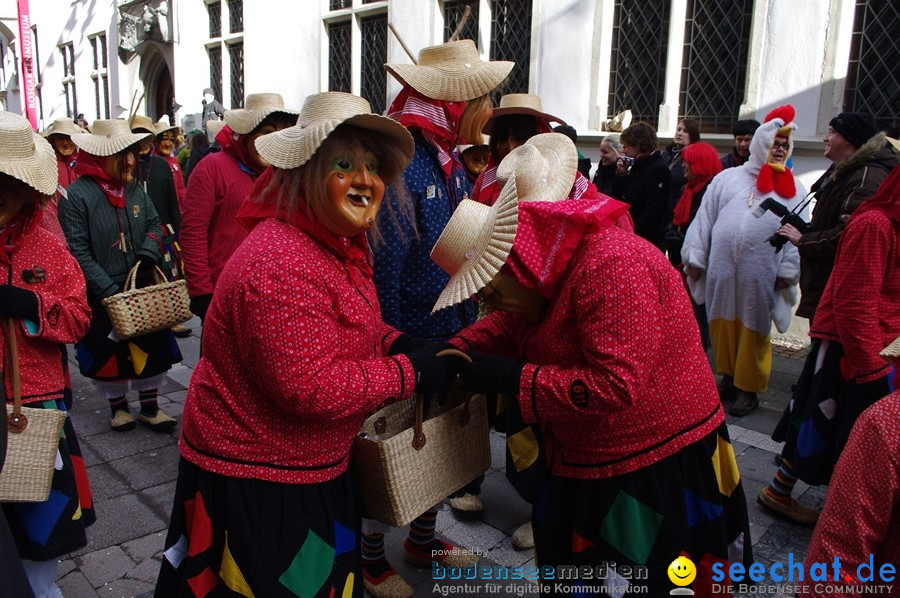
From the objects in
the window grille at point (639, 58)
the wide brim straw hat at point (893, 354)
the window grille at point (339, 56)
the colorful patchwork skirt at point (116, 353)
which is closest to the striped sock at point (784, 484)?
the wide brim straw hat at point (893, 354)

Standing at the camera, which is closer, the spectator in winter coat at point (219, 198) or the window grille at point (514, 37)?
the spectator in winter coat at point (219, 198)

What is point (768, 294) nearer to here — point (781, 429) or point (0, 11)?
point (781, 429)

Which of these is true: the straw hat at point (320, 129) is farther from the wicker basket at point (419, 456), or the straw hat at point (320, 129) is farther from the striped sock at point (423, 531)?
the striped sock at point (423, 531)

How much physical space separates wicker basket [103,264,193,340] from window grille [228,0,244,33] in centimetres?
1172

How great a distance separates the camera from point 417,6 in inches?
402

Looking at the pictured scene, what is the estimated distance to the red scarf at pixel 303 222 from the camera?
5.90ft

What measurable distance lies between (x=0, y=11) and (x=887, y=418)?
3064 centimetres

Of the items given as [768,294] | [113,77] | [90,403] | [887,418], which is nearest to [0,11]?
[113,77]

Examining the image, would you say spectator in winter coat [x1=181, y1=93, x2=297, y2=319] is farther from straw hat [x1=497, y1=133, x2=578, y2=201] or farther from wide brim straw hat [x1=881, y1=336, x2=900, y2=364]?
wide brim straw hat [x1=881, y1=336, x2=900, y2=364]

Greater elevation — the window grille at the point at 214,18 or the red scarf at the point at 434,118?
the window grille at the point at 214,18

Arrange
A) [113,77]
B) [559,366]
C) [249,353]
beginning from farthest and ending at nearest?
[113,77] < [559,366] < [249,353]

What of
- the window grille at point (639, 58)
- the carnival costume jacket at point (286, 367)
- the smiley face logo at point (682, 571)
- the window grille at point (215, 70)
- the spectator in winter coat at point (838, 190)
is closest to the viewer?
the carnival costume jacket at point (286, 367)

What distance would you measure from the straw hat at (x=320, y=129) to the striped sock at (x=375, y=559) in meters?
1.50

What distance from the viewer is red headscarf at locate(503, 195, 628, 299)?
174 cm
